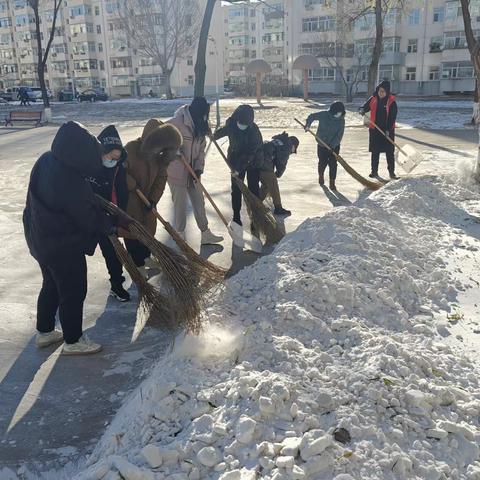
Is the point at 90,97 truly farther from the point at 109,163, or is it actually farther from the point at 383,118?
the point at 109,163

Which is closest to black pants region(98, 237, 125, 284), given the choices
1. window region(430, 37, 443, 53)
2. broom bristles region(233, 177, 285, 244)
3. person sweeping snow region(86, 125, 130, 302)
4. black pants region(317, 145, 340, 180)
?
person sweeping snow region(86, 125, 130, 302)

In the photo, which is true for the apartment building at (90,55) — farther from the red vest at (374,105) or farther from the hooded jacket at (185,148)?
the hooded jacket at (185,148)

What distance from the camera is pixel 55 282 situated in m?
3.27

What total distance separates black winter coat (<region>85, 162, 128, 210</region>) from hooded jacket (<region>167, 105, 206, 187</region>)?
1.11 meters


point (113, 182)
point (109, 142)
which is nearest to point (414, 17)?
point (113, 182)

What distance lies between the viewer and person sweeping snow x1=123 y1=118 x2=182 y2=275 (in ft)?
14.3

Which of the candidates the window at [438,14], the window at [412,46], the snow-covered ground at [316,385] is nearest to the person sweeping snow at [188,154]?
the snow-covered ground at [316,385]

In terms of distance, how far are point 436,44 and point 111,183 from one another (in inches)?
1738

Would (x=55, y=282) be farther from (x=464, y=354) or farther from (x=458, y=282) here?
(x=458, y=282)

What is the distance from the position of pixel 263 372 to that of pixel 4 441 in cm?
137

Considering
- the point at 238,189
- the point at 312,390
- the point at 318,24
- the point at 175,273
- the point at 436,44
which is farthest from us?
the point at 318,24

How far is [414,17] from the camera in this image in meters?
42.1

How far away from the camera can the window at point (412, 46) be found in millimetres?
42750

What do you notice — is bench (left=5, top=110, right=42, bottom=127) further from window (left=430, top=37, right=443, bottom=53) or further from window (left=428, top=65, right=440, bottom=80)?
window (left=430, top=37, right=443, bottom=53)
